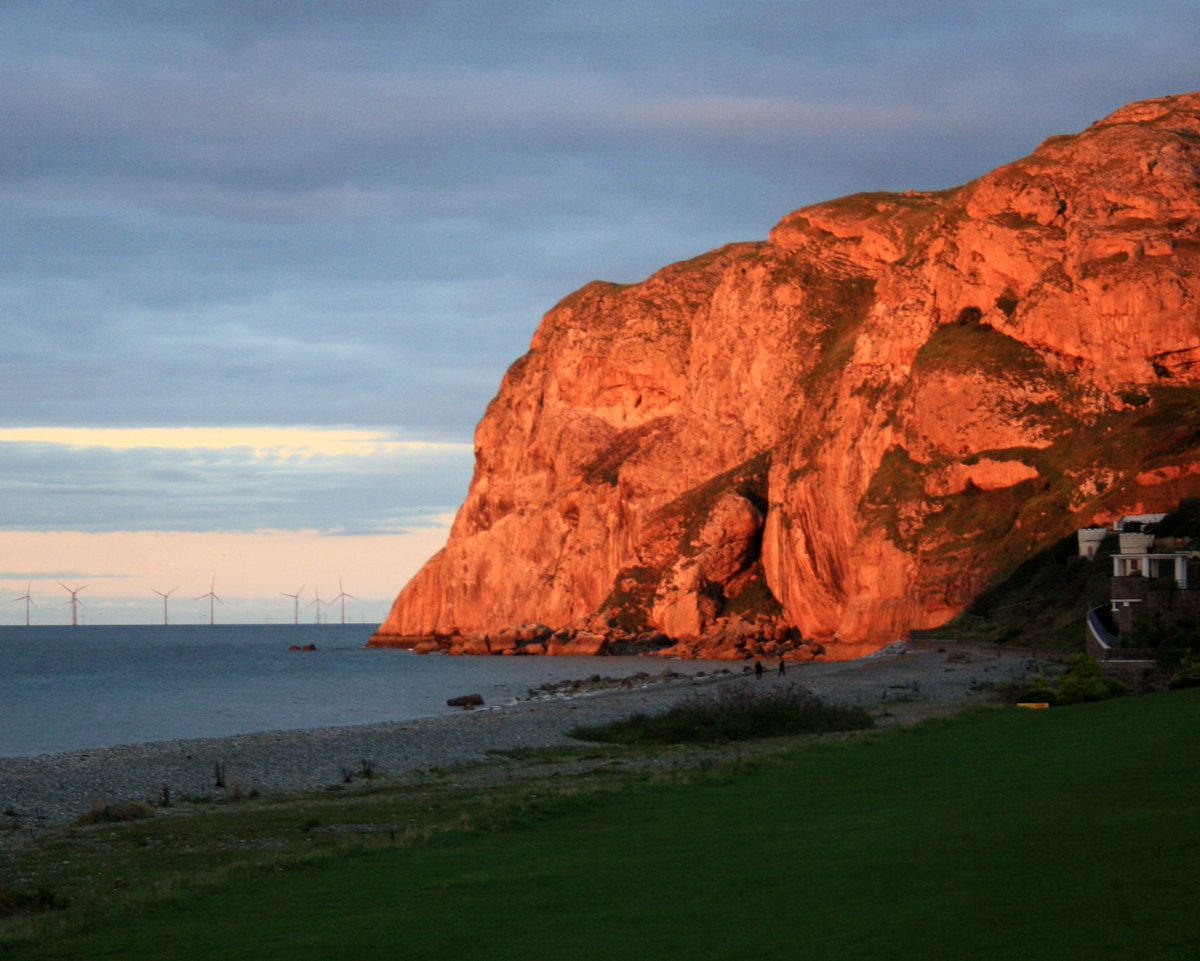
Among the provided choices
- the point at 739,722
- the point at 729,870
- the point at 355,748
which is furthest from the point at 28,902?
the point at 739,722

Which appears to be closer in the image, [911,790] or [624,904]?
[624,904]

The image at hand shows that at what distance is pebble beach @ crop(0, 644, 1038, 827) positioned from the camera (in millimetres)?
32625

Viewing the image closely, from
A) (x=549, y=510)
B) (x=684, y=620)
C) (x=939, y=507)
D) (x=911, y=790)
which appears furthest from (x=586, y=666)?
(x=911, y=790)

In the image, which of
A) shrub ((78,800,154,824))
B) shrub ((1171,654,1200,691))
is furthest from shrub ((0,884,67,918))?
shrub ((1171,654,1200,691))

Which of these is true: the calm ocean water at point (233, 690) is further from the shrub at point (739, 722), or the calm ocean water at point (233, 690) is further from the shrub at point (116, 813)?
the shrub at point (116, 813)

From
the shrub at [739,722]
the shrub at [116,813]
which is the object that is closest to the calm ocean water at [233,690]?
the shrub at [739,722]

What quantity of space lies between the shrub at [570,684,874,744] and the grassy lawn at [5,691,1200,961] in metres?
13.7

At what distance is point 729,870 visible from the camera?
14.9m

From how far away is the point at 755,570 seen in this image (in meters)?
122

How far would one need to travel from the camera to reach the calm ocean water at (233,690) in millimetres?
61244

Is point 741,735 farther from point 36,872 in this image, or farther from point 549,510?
point 549,510

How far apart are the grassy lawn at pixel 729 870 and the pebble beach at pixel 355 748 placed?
873cm

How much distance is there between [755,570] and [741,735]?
276ft

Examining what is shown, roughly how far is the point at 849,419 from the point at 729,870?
3878 inches
